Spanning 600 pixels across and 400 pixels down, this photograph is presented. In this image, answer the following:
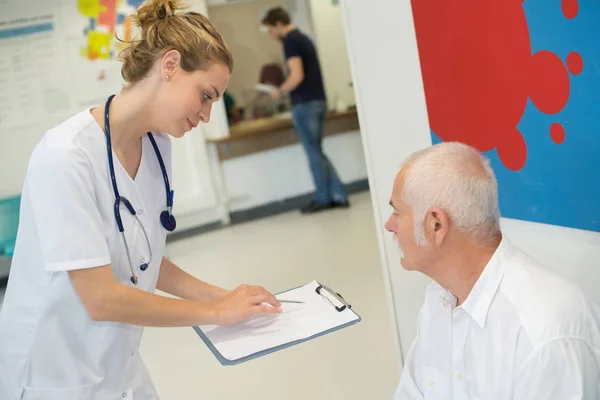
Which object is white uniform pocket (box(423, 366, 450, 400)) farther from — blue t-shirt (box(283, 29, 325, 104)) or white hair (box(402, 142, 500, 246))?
blue t-shirt (box(283, 29, 325, 104))

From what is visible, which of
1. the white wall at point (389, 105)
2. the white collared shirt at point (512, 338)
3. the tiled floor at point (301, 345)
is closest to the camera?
the white collared shirt at point (512, 338)

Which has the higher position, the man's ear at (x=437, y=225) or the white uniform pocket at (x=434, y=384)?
the man's ear at (x=437, y=225)

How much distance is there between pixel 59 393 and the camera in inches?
51.9

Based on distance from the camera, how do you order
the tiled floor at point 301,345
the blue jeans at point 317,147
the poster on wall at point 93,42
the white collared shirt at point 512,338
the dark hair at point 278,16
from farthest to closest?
1. the blue jeans at point 317,147
2. the dark hair at point 278,16
3. the poster on wall at point 93,42
4. the tiled floor at point 301,345
5. the white collared shirt at point 512,338

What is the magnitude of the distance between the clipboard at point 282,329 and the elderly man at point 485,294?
0.68 feet

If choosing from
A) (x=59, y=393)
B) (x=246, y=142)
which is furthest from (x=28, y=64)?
(x=59, y=393)

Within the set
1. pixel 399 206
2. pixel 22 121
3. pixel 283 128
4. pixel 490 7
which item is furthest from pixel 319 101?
pixel 399 206

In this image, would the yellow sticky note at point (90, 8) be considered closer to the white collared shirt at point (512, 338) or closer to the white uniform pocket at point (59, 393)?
the white uniform pocket at point (59, 393)

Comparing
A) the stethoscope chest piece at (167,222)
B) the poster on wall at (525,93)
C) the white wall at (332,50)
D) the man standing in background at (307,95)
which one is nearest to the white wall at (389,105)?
the poster on wall at (525,93)

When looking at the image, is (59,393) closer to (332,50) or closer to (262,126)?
(262,126)

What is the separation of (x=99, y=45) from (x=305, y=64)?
Answer: 1.69 m

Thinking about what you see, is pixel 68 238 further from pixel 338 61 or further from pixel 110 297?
pixel 338 61

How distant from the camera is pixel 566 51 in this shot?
140cm

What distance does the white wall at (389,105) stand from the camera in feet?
6.24
